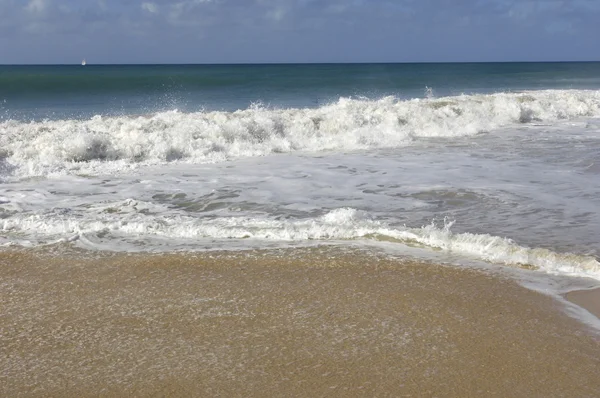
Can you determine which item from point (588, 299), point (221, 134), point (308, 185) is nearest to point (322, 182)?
point (308, 185)

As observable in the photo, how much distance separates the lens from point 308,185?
9.38 m

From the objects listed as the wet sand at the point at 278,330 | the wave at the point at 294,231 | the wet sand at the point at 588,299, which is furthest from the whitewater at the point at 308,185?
the wet sand at the point at 278,330

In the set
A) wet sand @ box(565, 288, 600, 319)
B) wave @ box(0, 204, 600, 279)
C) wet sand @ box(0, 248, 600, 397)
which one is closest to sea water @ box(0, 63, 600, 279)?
wave @ box(0, 204, 600, 279)

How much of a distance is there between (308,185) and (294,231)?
8.55ft

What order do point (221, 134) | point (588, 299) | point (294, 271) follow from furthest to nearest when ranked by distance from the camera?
point (221, 134), point (294, 271), point (588, 299)

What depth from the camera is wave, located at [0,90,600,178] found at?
12102mm

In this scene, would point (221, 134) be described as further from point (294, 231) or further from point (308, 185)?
point (294, 231)

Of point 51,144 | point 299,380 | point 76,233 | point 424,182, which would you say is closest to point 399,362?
point 299,380

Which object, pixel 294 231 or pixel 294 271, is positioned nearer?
pixel 294 271

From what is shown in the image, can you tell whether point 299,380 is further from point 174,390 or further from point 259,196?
point 259,196

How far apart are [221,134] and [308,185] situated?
4.97m

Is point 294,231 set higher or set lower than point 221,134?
lower

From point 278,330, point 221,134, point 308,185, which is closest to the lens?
point 278,330

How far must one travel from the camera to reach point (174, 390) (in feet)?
12.4
